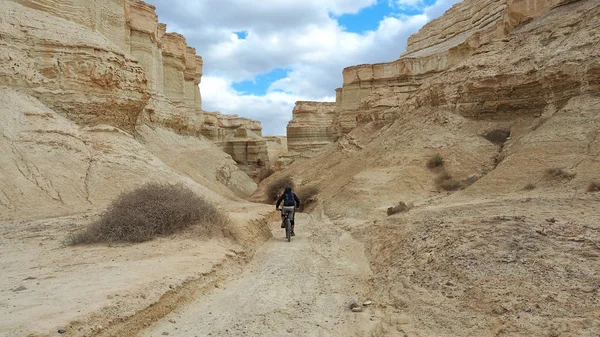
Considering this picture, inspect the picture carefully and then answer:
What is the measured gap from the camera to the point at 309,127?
173ft

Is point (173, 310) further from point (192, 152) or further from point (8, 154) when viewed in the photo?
point (192, 152)

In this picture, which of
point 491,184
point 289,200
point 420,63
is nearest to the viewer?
point 289,200

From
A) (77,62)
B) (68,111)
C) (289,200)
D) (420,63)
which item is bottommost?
(289,200)

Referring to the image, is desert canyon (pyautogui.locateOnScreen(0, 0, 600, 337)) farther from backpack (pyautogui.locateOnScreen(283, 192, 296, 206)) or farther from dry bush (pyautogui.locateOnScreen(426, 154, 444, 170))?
backpack (pyautogui.locateOnScreen(283, 192, 296, 206))

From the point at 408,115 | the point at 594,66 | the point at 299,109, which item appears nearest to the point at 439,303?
the point at 594,66

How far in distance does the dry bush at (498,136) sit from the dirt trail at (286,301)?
9388 millimetres

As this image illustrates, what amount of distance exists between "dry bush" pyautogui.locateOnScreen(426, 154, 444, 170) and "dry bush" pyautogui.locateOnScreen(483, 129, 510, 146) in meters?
2.01

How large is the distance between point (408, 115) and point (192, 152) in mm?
17367

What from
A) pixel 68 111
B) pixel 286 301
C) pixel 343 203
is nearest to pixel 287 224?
pixel 286 301

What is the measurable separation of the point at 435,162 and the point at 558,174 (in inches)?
212

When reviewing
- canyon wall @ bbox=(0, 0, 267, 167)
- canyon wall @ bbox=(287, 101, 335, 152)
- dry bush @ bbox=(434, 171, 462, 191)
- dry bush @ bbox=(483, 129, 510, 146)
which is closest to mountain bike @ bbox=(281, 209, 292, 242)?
dry bush @ bbox=(434, 171, 462, 191)

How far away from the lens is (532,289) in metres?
4.66

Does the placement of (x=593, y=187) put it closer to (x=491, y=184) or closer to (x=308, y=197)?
(x=491, y=184)

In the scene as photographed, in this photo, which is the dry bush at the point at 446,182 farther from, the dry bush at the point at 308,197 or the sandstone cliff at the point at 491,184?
the dry bush at the point at 308,197
